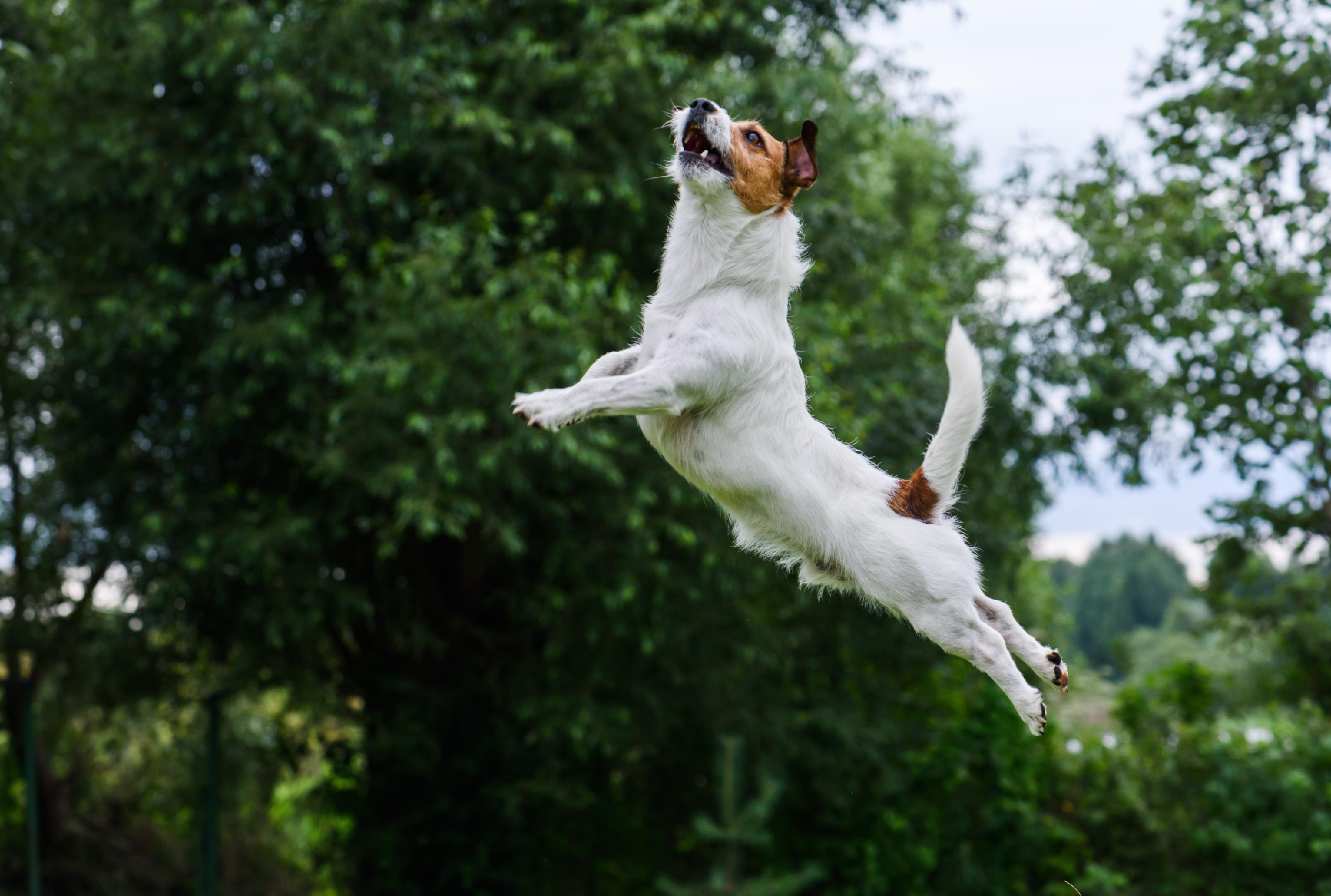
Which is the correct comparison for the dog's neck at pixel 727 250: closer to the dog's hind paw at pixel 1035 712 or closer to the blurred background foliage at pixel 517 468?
the dog's hind paw at pixel 1035 712

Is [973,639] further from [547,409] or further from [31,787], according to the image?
[31,787]

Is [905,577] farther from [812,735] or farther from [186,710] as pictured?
[186,710]

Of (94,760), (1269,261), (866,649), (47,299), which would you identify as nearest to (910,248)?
(1269,261)

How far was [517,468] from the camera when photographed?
620 cm

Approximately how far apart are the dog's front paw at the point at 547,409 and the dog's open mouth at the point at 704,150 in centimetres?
54

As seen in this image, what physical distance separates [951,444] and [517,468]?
165 inches

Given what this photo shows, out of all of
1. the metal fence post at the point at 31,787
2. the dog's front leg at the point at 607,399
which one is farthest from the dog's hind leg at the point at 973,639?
the metal fence post at the point at 31,787

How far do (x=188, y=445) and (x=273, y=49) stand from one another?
2801 millimetres

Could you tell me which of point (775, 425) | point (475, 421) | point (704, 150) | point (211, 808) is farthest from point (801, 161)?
point (211, 808)

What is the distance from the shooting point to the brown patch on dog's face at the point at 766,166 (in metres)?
2.15

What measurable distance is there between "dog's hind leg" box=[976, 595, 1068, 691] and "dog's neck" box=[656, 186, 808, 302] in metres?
0.75

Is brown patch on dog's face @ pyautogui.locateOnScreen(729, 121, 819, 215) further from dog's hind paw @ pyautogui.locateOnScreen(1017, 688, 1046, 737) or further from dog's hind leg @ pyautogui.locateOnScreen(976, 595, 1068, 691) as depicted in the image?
dog's hind paw @ pyautogui.locateOnScreen(1017, 688, 1046, 737)

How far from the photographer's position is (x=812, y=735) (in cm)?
890

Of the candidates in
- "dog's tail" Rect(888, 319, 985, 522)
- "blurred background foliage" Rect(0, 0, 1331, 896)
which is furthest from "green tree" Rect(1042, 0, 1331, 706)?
"dog's tail" Rect(888, 319, 985, 522)
